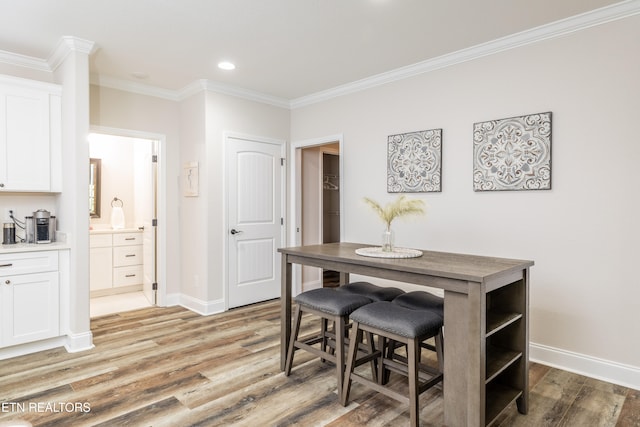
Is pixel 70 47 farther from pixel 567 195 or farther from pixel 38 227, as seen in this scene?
pixel 567 195

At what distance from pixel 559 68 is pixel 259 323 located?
11.6 feet

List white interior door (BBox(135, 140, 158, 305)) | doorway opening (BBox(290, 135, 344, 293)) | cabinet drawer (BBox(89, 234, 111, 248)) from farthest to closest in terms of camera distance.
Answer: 1. doorway opening (BBox(290, 135, 344, 293))
2. cabinet drawer (BBox(89, 234, 111, 248))
3. white interior door (BBox(135, 140, 158, 305))

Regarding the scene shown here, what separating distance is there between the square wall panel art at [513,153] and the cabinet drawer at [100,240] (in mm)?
4652

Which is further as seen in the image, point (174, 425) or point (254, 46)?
point (254, 46)

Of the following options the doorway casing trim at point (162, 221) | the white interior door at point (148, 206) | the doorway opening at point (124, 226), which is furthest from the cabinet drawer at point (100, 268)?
the doorway casing trim at point (162, 221)

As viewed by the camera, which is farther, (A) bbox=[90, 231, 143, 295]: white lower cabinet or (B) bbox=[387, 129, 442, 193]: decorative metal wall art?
(A) bbox=[90, 231, 143, 295]: white lower cabinet

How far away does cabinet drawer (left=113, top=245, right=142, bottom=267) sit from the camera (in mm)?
5109

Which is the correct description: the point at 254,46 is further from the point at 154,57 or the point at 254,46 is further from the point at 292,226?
the point at 292,226

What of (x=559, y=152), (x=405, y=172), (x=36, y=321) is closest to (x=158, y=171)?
(x=36, y=321)

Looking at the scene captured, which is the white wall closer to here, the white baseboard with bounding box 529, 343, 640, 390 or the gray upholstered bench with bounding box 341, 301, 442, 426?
the white baseboard with bounding box 529, 343, 640, 390

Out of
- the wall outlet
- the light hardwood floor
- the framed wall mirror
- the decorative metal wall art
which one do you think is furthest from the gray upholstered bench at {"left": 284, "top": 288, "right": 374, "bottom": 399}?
the framed wall mirror

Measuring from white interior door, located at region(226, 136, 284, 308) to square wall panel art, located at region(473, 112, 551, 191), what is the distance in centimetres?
253

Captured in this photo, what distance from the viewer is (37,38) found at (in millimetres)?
3066

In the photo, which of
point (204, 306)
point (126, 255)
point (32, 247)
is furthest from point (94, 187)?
point (204, 306)
